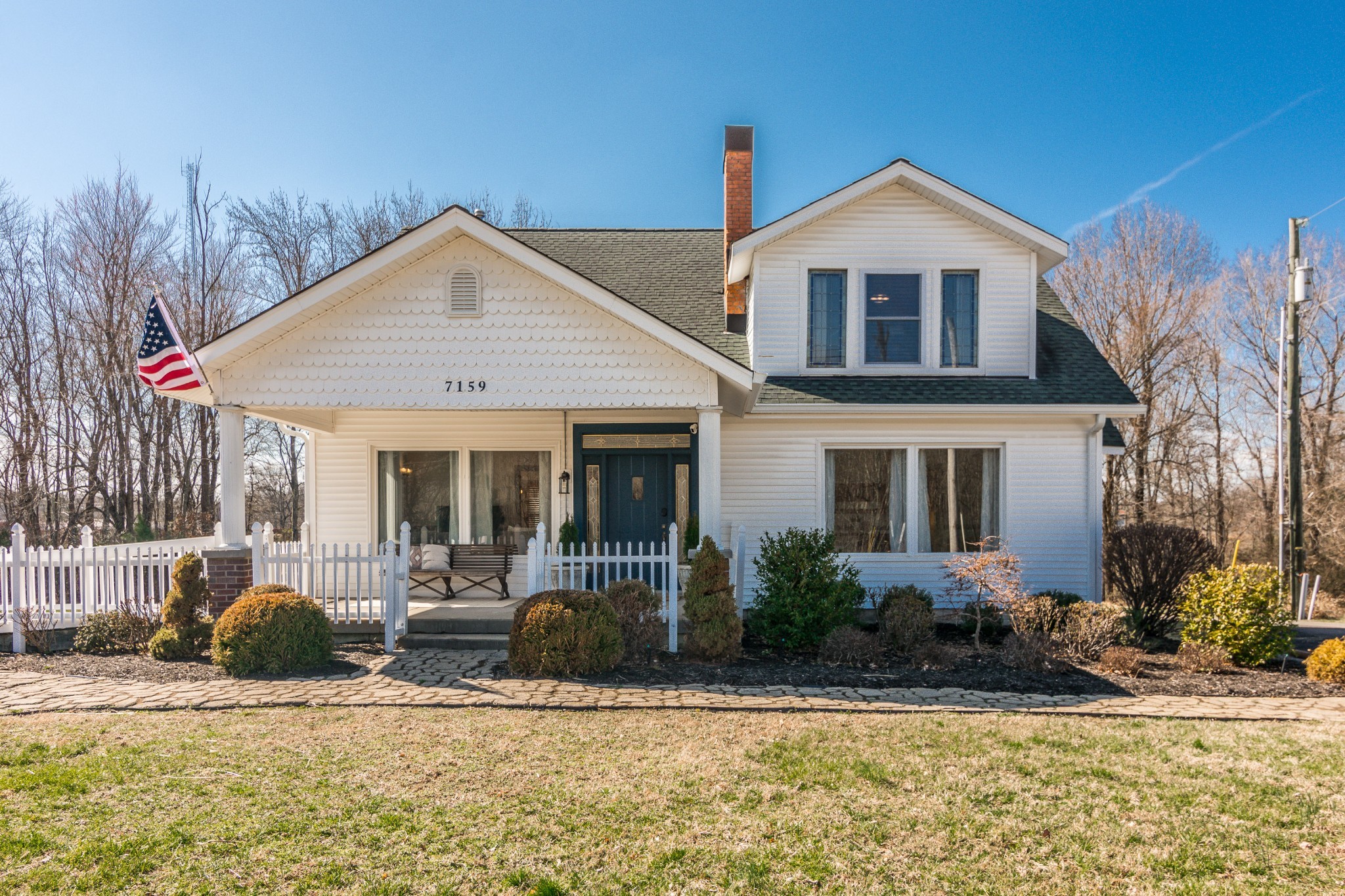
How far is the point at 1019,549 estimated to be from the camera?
1166cm

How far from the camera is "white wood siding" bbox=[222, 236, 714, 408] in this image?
9539mm

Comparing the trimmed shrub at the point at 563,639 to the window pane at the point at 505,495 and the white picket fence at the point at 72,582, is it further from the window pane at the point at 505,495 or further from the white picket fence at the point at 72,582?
the window pane at the point at 505,495

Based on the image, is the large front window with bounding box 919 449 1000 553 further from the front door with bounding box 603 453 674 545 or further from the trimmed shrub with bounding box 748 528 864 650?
the front door with bounding box 603 453 674 545

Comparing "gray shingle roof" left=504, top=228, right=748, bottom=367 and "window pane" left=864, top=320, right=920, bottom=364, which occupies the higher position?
"gray shingle roof" left=504, top=228, right=748, bottom=367

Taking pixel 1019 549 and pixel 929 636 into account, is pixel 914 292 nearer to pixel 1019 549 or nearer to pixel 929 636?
pixel 1019 549

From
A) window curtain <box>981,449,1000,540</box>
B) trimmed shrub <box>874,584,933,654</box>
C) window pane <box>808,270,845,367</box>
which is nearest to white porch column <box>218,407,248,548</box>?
trimmed shrub <box>874,584,933,654</box>

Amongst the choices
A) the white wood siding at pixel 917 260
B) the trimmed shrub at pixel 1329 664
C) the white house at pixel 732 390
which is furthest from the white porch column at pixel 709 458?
the trimmed shrub at pixel 1329 664

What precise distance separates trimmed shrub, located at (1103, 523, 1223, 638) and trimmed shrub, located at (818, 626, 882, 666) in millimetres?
4058

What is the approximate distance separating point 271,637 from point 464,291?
4.46 metres

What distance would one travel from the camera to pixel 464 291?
9672 mm

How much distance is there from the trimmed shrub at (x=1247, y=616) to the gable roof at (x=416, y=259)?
19.1 feet

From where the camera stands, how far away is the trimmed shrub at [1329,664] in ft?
26.3

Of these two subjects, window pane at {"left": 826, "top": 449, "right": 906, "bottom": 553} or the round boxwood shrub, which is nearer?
the round boxwood shrub

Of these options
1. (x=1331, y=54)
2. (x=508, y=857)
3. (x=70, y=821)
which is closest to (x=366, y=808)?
(x=508, y=857)
